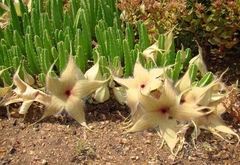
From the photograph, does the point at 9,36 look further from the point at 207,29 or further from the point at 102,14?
the point at 207,29

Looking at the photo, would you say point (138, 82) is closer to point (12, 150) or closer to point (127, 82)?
point (127, 82)

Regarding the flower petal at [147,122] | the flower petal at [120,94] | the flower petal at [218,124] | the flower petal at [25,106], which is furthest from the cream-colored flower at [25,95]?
the flower petal at [218,124]

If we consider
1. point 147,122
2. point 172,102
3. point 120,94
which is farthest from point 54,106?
point 172,102

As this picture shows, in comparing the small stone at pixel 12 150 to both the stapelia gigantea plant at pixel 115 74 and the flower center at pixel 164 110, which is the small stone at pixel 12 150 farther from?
the flower center at pixel 164 110

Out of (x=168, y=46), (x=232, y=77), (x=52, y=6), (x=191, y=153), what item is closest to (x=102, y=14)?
(x=52, y=6)

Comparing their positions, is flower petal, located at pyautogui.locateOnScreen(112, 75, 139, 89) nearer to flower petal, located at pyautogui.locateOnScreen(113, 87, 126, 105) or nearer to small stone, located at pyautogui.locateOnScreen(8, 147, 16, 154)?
flower petal, located at pyautogui.locateOnScreen(113, 87, 126, 105)
